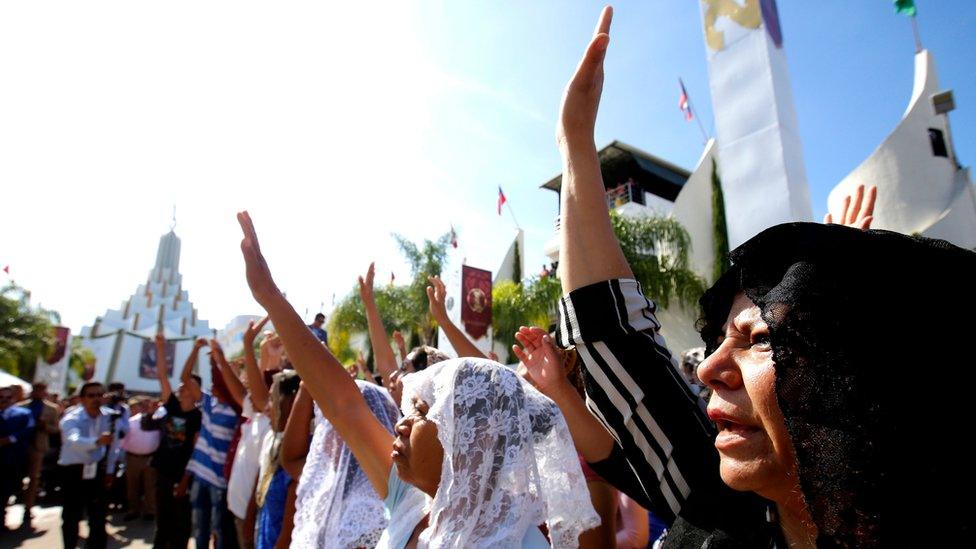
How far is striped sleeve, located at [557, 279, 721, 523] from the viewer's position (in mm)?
1258

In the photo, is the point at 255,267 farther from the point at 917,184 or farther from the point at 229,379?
the point at 917,184

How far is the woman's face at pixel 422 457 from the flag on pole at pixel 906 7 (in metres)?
14.6

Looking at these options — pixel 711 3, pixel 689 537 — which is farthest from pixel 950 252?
pixel 711 3

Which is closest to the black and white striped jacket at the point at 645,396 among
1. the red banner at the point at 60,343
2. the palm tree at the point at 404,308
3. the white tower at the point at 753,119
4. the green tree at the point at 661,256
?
the white tower at the point at 753,119

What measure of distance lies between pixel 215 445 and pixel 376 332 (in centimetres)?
242

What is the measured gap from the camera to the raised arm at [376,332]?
3.26 m

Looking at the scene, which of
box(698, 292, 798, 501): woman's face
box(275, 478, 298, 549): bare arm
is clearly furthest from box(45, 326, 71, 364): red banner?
box(698, 292, 798, 501): woman's face

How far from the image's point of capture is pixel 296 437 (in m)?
2.99

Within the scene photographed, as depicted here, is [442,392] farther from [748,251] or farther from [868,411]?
[868,411]

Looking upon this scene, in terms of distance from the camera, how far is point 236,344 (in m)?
61.8

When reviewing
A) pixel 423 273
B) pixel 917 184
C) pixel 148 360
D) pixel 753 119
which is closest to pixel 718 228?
pixel 917 184

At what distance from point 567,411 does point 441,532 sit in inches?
21.4

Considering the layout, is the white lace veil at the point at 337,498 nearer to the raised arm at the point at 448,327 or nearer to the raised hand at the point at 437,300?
the raised arm at the point at 448,327

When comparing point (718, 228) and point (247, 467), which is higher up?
point (718, 228)
